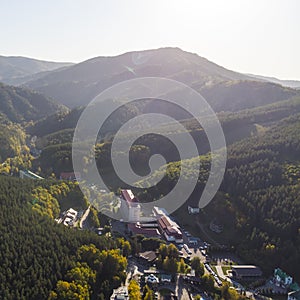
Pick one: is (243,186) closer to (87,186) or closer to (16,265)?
(87,186)

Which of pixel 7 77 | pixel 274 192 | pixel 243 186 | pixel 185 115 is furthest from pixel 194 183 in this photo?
pixel 7 77

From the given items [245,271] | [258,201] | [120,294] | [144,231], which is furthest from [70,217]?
[258,201]

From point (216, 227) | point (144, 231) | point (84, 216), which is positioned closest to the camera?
point (144, 231)

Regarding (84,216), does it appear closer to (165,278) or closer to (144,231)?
(144,231)

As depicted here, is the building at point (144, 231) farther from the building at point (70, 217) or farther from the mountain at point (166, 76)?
the mountain at point (166, 76)

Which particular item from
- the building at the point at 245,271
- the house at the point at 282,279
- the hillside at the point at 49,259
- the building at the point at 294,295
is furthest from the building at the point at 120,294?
the house at the point at 282,279

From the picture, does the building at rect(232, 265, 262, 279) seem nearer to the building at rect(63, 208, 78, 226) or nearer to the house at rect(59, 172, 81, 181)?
the building at rect(63, 208, 78, 226)
